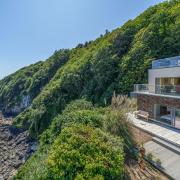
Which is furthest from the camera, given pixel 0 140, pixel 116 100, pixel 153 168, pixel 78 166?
pixel 0 140

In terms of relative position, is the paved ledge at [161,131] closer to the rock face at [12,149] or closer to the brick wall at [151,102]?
the brick wall at [151,102]

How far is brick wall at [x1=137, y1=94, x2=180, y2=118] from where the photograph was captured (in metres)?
14.1

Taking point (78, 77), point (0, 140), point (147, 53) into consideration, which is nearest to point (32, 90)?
point (0, 140)

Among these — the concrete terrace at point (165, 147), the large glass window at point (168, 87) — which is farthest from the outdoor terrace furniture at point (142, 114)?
the large glass window at point (168, 87)

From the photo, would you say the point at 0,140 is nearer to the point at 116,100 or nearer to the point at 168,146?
the point at 116,100

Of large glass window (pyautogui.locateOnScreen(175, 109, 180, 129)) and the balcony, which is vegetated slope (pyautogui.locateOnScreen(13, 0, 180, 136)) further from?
large glass window (pyautogui.locateOnScreen(175, 109, 180, 129))

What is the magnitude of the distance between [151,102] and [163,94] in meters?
1.44

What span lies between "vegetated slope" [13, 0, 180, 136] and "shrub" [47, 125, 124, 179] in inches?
641

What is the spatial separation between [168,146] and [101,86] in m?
23.0

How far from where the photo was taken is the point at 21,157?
1302 inches

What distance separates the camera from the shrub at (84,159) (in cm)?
786

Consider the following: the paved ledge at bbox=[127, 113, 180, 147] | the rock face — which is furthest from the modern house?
the rock face

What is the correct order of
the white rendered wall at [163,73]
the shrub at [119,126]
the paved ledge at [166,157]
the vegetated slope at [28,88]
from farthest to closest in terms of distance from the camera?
the vegetated slope at [28,88], the white rendered wall at [163,73], the shrub at [119,126], the paved ledge at [166,157]

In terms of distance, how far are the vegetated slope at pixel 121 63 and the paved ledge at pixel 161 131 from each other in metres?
10.3
